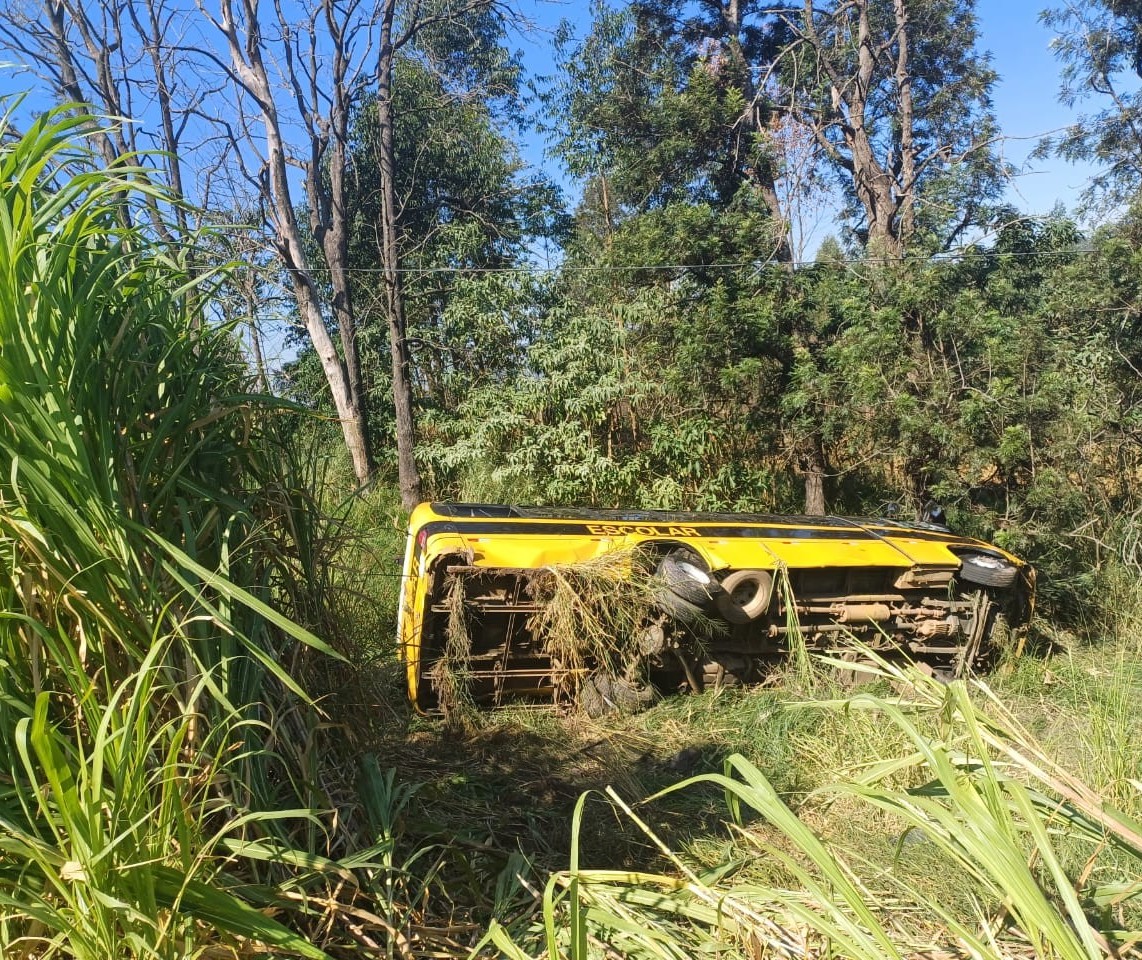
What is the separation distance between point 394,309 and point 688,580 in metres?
9.91

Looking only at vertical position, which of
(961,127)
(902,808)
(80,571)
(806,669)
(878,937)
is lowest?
(806,669)

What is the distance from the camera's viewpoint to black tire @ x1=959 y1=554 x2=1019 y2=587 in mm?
6262

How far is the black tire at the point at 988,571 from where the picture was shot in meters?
6.26

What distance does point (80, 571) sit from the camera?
1572mm

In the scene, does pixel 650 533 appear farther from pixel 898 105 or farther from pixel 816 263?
pixel 898 105

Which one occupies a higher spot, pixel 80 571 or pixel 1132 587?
pixel 80 571

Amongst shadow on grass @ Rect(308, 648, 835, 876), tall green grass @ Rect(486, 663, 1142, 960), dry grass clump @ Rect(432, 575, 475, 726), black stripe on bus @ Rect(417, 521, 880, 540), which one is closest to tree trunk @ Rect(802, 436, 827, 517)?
black stripe on bus @ Rect(417, 521, 880, 540)

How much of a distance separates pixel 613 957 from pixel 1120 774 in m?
2.22

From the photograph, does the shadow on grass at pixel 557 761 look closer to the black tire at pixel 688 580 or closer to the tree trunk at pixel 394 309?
the black tire at pixel 688 580

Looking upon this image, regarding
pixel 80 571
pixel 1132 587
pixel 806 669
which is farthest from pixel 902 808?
pixel 1132 587

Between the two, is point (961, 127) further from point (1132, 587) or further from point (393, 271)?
point (1132, 587)

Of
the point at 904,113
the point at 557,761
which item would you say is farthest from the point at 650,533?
the point at 904,113

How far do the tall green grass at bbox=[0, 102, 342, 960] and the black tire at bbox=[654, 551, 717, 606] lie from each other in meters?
3.48

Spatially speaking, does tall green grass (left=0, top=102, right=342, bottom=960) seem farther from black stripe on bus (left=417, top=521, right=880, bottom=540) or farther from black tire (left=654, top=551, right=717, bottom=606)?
black tire (left=654, top=551, right=717, bottom=606)
